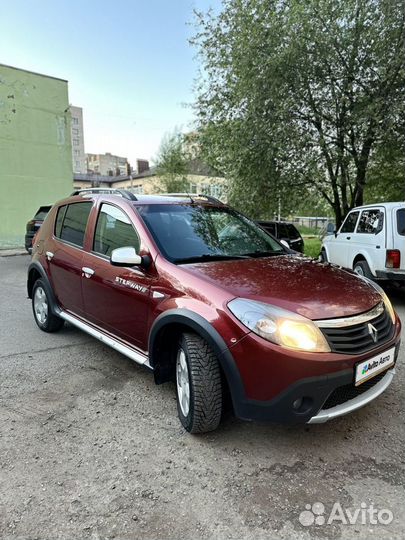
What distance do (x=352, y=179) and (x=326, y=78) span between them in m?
3.18

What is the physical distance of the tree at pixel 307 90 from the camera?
32.1 feet

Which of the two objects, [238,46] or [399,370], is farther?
[238,46]

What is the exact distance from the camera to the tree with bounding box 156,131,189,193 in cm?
3209

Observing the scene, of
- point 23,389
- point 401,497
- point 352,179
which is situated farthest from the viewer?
point 352,179

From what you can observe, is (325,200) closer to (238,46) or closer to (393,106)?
(393,106)

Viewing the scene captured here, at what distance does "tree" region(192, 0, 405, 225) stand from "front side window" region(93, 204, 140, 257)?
7602 mm

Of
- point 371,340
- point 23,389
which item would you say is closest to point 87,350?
point 23,389

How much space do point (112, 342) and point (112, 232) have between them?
1020 millimetres

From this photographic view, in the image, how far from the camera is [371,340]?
2691 millimetres

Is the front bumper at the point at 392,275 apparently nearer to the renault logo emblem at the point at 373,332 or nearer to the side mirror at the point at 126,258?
the renault logo emblem at the point at 373,332

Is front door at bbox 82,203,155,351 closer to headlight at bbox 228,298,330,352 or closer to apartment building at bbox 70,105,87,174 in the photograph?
headlight at bbox 228,298,330,352

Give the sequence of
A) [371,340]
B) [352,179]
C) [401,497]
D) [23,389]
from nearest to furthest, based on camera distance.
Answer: [401,497] → [371,340] → [23,389] → [352,179]

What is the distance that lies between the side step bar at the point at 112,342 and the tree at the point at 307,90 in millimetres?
7841

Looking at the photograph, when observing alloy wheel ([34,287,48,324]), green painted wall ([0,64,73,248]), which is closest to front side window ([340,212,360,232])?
alloy wheel ([34,287,48,324])
